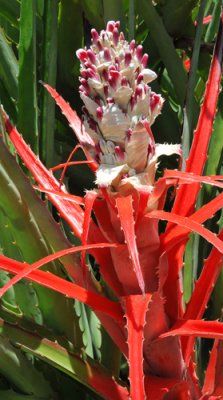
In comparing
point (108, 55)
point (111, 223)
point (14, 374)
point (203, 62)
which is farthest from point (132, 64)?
point (203, 62)

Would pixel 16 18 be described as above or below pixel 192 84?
above

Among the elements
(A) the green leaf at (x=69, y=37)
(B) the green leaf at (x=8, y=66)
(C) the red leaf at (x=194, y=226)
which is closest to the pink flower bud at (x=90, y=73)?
(C) the red leaf at (x=194, y=226)

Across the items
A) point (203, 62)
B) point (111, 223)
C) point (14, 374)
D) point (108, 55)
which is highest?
point (203, 62)

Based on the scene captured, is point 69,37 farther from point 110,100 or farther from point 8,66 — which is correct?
point 110,100

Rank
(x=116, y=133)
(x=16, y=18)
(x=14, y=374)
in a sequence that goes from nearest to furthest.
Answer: (x=116, y=133) < (x=14, y=374) < (x=16, y=18)

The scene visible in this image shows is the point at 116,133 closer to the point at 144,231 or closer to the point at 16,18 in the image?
the point at 144,231

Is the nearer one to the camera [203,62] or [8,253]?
[8,253]

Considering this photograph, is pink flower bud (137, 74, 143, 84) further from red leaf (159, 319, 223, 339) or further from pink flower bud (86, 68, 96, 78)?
red leaf (159, 319, 223, 339)
